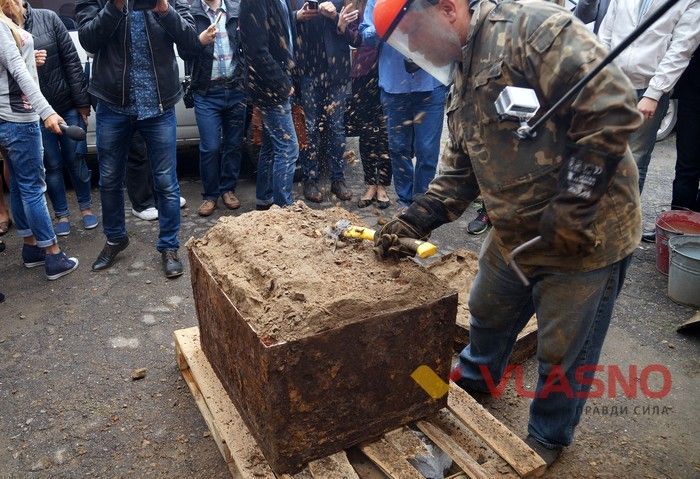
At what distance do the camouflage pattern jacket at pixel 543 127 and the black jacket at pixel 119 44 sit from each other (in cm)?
237

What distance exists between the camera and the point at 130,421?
2.74m

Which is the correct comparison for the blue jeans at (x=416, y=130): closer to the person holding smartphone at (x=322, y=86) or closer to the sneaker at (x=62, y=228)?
the person holding smartphone at (x=322, y=86)

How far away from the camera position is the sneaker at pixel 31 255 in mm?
4172

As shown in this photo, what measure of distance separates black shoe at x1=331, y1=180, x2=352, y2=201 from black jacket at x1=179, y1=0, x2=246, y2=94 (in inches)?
53.9

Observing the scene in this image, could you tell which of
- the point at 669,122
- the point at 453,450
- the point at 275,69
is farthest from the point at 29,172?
the point at 669,122

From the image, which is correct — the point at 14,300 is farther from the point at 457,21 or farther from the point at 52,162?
the point at 457,21

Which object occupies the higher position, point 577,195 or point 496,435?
point 577,195

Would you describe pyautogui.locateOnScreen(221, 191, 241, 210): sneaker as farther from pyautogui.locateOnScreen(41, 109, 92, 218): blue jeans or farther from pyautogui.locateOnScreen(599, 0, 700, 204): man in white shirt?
pyautogui.locateOnScreen(599, 0, 700, 204): man in white shirt

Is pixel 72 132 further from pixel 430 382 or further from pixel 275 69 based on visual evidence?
pixel 430 382

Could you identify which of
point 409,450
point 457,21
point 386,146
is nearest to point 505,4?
point 457,21

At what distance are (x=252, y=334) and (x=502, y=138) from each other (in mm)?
1121

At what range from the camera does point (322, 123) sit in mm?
5312

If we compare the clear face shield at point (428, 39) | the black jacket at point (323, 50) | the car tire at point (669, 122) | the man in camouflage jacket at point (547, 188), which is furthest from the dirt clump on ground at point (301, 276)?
the car tire at point (669, 122)

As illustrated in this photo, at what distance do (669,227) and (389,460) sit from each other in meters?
3.12
